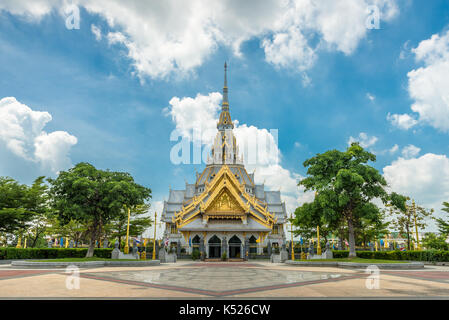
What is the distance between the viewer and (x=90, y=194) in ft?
78.9

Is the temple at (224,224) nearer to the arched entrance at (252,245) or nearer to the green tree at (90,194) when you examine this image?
the arched entrance at (252,245)

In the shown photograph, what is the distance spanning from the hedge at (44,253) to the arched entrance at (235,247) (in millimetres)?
17540

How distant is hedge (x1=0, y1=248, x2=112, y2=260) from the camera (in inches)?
1039

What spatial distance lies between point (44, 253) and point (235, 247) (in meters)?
23.1

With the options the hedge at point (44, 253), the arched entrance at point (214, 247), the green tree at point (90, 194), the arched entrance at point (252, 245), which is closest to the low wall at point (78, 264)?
the green tree at point (90, 194)

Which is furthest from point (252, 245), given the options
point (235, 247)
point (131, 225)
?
point (131, 225)

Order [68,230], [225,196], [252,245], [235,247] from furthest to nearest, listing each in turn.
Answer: [225,196], [252,245], [235,247], [68,230]

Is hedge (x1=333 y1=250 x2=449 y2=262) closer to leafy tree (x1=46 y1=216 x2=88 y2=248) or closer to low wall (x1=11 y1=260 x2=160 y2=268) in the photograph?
low wall (x1=11 y1=260 x2=160 y2=268)

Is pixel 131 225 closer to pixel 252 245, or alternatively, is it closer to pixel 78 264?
pixel 252 245

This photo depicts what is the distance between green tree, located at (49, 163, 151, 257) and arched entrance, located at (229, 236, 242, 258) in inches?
759

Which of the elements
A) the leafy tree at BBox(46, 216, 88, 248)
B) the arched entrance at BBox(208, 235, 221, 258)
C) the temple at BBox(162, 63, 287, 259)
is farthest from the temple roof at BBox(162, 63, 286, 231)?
the leafy tree at BBox(46, 216, 88, 248)

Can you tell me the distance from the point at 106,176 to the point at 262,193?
40.3 m
